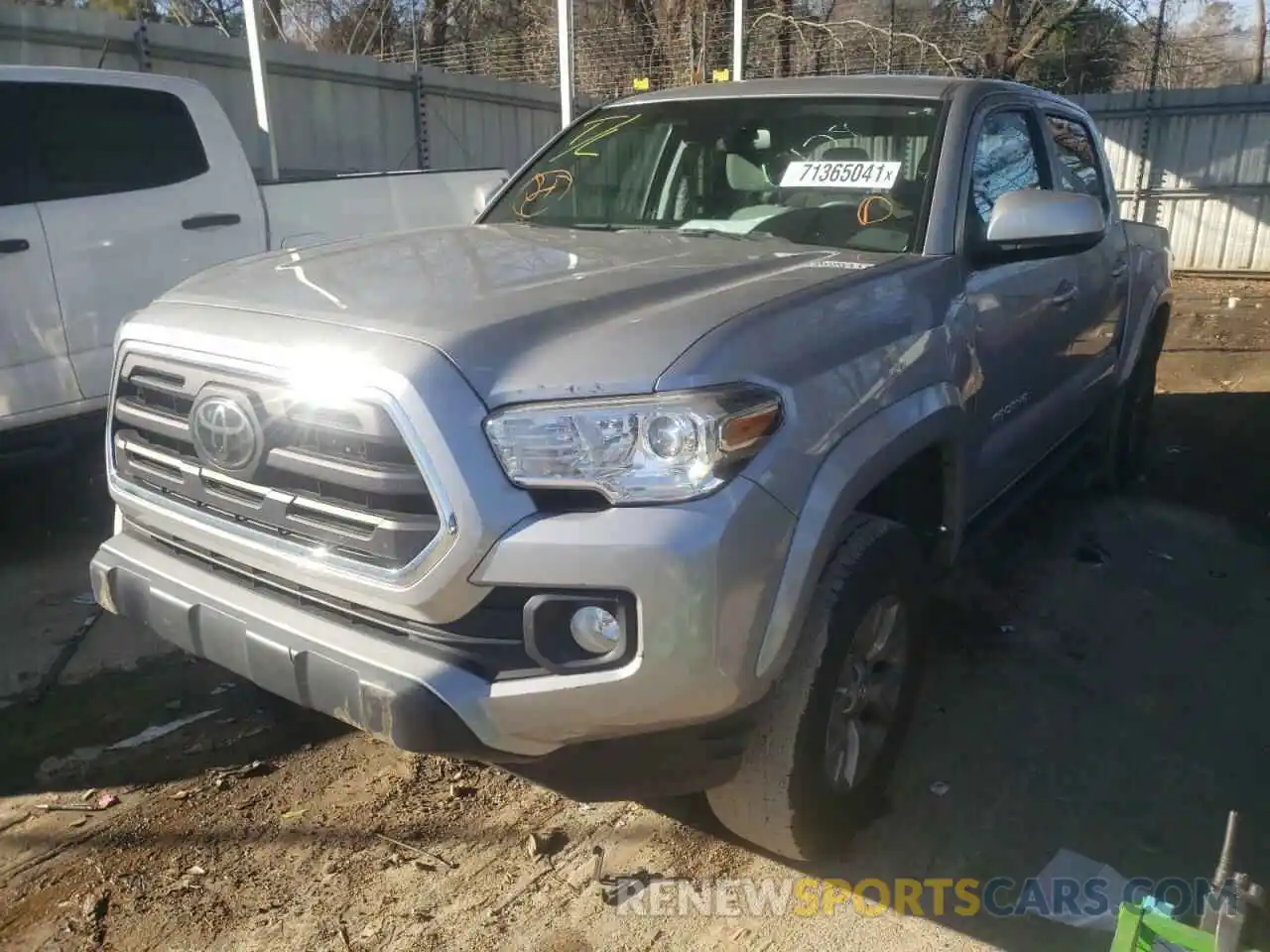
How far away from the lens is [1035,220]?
120 inches

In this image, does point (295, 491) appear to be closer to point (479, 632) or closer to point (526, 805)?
point (479, 632)

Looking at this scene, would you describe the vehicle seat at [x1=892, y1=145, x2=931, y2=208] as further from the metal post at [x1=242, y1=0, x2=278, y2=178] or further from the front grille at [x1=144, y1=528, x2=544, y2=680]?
the metal post at [x1=242, y1=0, x2=278, y2=178]

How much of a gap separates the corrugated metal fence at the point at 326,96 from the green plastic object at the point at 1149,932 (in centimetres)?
738

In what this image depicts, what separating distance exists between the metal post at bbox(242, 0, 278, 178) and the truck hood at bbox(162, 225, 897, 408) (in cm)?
488

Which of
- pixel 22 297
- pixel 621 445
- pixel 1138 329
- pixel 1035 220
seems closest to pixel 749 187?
pixel 1035 220

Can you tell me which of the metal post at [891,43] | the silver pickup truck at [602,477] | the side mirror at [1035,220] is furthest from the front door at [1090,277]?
the metal post at [891,43]

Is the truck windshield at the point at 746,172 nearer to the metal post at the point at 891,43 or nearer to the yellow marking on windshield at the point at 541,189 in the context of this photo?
the yellow marking on windshield at the point at 541,189

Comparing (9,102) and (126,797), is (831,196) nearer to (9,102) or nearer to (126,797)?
(126,797)

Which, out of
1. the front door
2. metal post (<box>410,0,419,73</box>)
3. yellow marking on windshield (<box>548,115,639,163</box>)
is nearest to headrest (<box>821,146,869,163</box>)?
yellow marking on windshield (<box>548,115,639,163</box>)

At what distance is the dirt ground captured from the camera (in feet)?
8.38

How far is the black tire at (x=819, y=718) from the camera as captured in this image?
7.93 ft

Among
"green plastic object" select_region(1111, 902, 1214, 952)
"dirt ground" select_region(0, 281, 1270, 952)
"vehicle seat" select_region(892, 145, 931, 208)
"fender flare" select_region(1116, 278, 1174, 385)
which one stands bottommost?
"dirt ground" select_region(0, 281, 1270, 952)

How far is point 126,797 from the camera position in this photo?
2963mm

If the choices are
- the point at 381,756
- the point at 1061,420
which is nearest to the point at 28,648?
the point at 381,756
